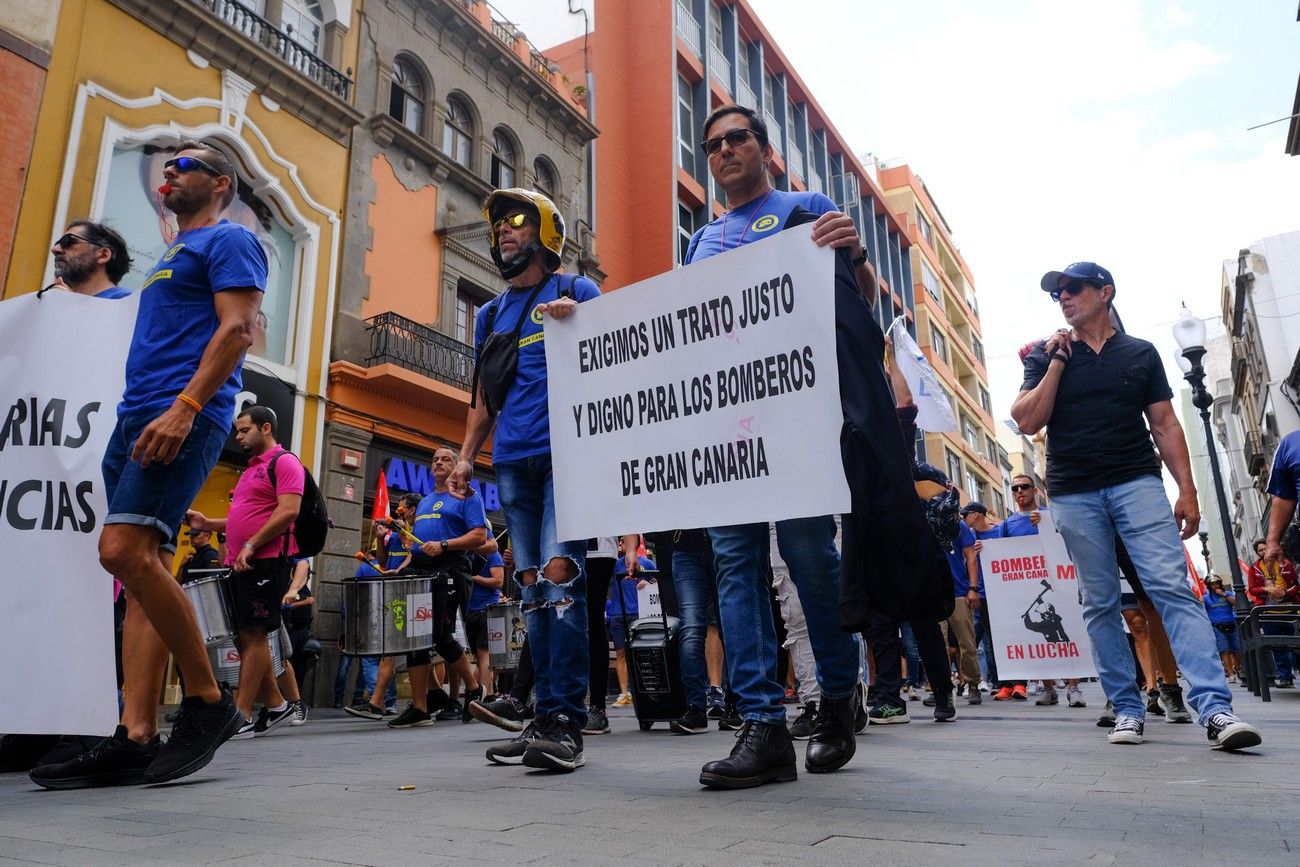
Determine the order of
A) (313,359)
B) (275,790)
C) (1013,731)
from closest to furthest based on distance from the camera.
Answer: (275,790) → (1013,731) → (313,359)

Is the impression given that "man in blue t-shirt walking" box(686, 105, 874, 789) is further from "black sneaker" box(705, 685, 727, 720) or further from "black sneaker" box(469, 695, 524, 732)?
"black sneaker" box(705, 685, 727, 720)

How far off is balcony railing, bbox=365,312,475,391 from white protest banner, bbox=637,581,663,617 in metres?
5.34

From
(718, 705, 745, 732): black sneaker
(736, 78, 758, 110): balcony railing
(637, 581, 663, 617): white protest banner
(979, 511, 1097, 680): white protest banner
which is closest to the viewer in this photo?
(718, 705, 745, 732): black sneaker

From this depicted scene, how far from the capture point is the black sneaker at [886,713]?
5745mm

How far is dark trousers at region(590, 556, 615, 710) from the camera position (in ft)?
18.5

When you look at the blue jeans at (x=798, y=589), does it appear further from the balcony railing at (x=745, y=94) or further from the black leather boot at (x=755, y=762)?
the balcony railing at (x=745, y=94)

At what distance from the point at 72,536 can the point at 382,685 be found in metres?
4.98

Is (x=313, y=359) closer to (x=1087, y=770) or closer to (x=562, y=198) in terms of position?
(x=562, y=198)

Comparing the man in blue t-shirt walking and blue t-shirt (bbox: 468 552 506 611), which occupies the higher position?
blue t-shirt (bbox: 468 552 506 611)

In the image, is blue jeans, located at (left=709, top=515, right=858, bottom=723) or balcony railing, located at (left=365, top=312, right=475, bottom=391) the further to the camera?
balcony railing, located at (left=365, top=312, right=475, bottom=391)

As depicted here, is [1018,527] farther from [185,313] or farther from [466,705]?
[185,313]

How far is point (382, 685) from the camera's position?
312 inches

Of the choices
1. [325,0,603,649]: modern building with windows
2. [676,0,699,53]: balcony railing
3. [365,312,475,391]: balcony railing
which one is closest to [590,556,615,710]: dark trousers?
[325,0,603,649]: modern building with windows

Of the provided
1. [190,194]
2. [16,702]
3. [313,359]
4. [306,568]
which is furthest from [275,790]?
[313,359]
